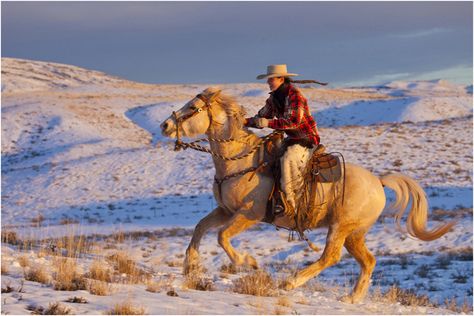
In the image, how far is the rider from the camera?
783 cm

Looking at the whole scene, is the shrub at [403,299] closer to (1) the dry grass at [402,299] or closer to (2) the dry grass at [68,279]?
(1) the dry grass at [402,299]

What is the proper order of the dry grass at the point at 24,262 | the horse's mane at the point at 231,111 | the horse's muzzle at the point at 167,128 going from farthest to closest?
the dry grass at the point at 24,262, the horse's mane at the point at 231,111, the horse's muzzle at the point at 167,128

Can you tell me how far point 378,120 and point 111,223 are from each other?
106 feet

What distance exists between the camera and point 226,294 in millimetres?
7918

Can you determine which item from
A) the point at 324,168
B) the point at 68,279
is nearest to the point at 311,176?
the point at 324,168

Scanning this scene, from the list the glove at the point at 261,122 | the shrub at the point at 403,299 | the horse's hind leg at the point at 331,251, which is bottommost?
the shrub at the point at 403,299

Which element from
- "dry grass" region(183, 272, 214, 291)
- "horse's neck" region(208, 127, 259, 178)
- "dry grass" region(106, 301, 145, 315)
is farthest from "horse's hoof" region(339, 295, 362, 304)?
"dry grass" region(106, 301, 145, 315)

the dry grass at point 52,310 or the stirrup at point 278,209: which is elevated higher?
the stirrup at point 278,209

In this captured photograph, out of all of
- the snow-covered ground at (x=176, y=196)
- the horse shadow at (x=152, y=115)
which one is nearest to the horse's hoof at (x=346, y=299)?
the snow-covered ground at (x=176, y=196)

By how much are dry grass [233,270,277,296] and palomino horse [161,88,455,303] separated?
0.34m

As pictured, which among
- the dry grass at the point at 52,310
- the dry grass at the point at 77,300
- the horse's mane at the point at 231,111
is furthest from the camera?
the horse's mane at the point at 231,111

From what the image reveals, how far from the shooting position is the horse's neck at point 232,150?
7.99 m

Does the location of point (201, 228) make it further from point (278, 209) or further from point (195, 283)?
point (278, 209)

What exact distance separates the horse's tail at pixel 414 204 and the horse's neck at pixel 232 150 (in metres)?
2.06
